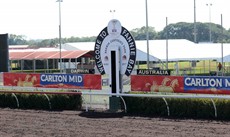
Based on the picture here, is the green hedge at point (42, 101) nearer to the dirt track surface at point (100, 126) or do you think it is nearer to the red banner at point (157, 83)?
the dirt track surface at point (100, 126)

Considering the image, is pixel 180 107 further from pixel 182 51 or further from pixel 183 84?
pixel 182 51

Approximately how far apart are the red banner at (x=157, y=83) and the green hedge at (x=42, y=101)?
6.32ft

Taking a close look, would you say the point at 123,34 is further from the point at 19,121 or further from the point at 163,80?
the point at 19,121

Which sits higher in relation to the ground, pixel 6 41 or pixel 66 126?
pixel 6 41

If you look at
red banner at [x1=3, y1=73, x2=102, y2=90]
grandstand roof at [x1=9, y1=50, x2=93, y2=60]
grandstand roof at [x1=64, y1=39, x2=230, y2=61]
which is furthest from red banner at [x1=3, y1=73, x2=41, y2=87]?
grandstand roof at [x1=9, y1=50, x2=93, y2=60]

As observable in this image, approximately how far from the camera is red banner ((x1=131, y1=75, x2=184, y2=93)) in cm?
1464

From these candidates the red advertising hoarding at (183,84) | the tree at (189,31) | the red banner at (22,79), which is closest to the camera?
the red advertising hoarding at (183,84)

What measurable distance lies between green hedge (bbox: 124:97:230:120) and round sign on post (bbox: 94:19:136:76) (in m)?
1.39

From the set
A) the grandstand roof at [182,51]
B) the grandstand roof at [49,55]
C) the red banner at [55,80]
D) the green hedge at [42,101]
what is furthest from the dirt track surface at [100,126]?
the grandstand roof at [49,55]

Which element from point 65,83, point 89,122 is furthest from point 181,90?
point 65,83

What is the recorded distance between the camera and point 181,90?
14.5 metres

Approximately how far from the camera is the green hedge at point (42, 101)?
15281 millimetres

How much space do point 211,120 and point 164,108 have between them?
5.48 feet

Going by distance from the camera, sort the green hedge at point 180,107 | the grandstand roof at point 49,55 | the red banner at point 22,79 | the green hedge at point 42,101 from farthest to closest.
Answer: the grandstand roof at point 49,55
the red banner at point 22,79
the green hedge at point 42,101
the green hedge at point 180,107
